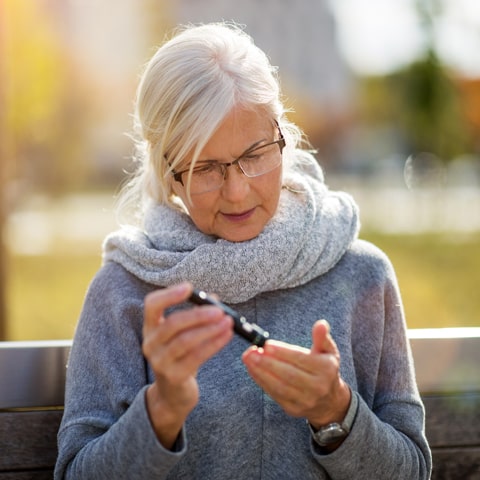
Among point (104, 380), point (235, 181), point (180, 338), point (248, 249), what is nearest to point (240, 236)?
point (248, 249)

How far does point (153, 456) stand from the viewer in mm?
1867

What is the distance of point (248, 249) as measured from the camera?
7.39ft

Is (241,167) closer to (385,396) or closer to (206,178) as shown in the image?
(206,178)

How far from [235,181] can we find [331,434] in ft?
2.14

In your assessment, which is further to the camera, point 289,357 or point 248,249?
point 248,249

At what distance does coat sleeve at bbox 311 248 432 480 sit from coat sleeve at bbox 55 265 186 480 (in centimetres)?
46

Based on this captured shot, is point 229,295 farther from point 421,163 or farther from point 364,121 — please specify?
point 364,121

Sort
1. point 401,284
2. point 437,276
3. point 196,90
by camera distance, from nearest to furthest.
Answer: point 196,90 < point 401,284 < point 437,276

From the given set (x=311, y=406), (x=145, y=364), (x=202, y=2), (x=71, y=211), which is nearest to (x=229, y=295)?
(x=145, y=364)

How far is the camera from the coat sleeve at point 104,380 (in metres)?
2.00

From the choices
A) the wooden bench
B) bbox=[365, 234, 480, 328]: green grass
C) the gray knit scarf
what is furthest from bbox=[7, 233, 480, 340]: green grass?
the gray knit scarf

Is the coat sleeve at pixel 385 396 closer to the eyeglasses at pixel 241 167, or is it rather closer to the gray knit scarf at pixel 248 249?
the gray knit scarf at pixel 248 249

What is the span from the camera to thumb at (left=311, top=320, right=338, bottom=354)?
178 cm

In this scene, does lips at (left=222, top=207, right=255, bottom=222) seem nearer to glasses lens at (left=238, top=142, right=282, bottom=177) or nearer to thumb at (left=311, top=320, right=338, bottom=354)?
glasses lens at (left=238, top=142, right=282, bottom=177)
